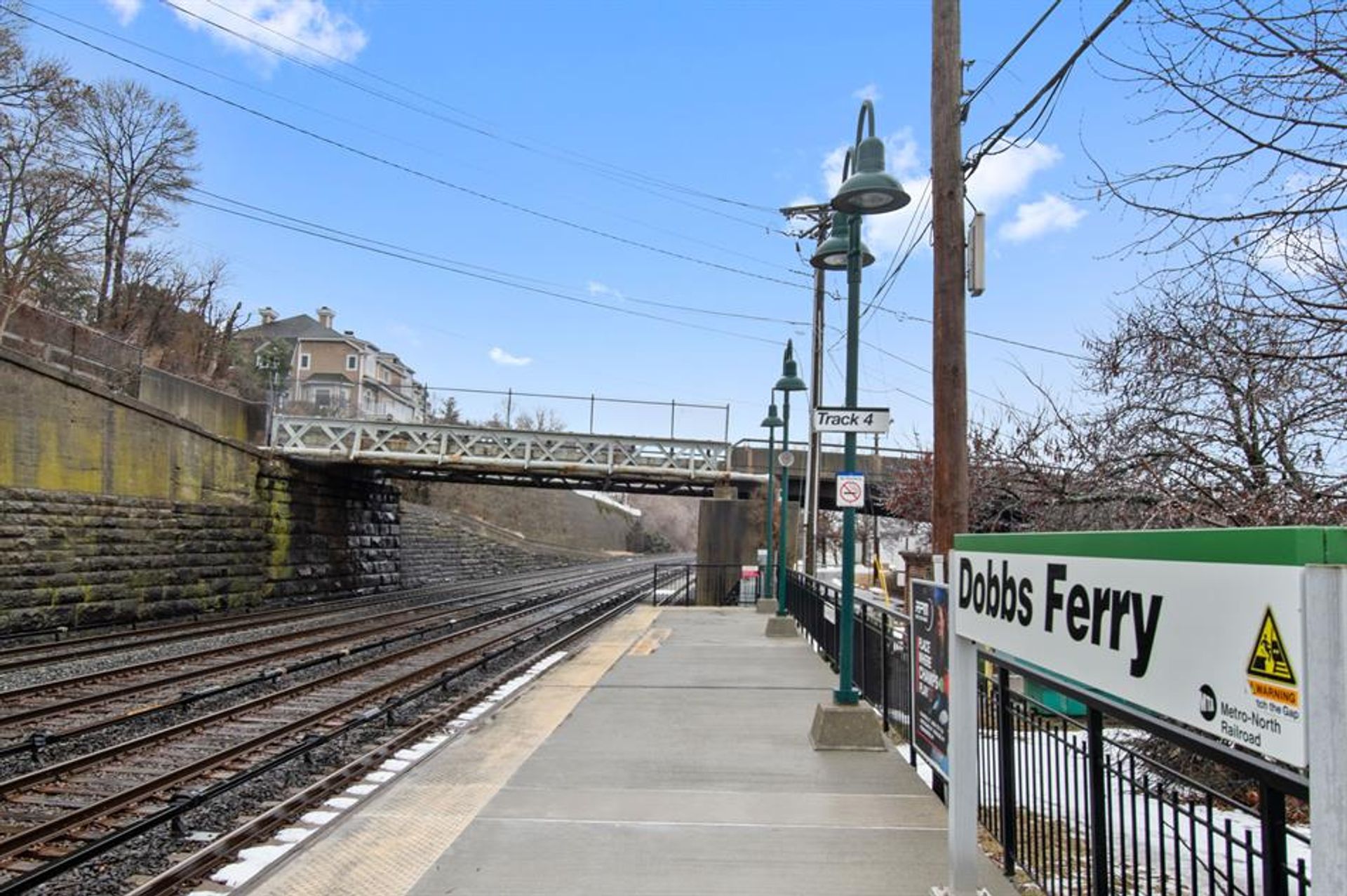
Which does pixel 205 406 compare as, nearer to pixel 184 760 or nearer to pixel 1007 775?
pixel 184 760

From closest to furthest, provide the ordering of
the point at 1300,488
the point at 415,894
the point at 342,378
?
the point at 415,894
the point at 1300,488
the point at 342,378

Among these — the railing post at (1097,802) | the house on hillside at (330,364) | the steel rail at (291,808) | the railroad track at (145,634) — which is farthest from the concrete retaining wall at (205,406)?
the house on hillside at (330,364)

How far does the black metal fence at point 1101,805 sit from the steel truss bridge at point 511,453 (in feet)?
83.1

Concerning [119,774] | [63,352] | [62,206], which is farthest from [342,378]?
[119,774]

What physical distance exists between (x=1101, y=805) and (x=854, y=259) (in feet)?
19.5

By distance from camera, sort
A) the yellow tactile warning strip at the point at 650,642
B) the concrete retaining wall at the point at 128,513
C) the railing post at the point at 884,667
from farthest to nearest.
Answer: the concrete retaining wall at the point at 128,513 → the yellow tactile warning strip at the point at 650,642 → the railing post at the point at 884,667

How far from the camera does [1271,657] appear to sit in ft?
6.55

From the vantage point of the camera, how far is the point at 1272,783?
85.9 inches

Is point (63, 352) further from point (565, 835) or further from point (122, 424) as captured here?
point (565, 835)

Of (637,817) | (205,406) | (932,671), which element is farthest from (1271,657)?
(205,406)

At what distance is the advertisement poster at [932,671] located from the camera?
5.17 metres

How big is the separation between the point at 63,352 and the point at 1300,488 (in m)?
24.0

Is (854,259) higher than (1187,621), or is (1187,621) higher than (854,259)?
(854,259)

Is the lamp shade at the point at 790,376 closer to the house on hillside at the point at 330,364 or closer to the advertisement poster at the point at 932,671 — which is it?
the advertisement poster at the point at 932,671
